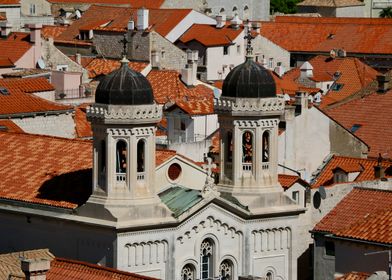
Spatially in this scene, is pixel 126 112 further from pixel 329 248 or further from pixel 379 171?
pixel 379 171

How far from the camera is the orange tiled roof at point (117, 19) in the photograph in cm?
13012

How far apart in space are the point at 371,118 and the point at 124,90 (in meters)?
32.3

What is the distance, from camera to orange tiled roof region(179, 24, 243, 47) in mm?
128550

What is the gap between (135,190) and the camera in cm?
6444

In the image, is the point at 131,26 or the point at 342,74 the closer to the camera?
the point at 342,74

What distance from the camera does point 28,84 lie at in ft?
311

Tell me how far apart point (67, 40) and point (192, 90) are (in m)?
28.6

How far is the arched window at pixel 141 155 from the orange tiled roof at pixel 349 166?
641 inches

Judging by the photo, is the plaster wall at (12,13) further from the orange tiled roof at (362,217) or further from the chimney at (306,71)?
the orange tiled roof at (362,217)

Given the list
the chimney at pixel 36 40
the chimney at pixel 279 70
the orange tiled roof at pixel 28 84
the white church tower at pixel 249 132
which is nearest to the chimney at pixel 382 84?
the orange tiled roof at pixel 28 84

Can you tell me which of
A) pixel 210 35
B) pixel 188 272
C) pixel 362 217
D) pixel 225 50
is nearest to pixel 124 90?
pixel 188 272

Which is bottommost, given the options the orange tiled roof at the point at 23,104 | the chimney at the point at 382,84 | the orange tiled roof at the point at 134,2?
the chimney at the point at 382,84

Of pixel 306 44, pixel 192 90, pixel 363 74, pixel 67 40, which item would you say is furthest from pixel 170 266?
pixel 306 44

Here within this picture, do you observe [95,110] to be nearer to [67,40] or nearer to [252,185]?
[252,185]
